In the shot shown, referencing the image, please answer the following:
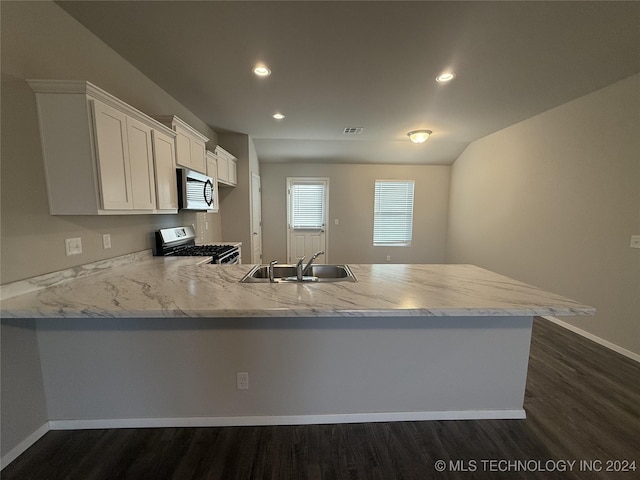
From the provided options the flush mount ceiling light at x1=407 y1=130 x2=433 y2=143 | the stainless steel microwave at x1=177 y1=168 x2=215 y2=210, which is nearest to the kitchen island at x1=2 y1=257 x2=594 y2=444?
the stainless steel microwave at x1=177 y1=168 x2=215 y2=210

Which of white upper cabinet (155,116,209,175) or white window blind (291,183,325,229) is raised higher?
white upper cabinet (155,116,209,175)

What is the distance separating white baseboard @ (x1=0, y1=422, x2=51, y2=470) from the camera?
1.37 meters

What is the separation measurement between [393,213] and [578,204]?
3450mm

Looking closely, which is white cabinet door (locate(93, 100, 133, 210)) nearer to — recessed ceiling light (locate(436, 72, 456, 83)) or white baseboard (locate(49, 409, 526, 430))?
white baseboard (locate(49, 409, 526, 430))

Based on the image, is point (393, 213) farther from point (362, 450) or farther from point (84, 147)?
point (84, 147)

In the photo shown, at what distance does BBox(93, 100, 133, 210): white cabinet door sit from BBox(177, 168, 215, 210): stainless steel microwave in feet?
2.51

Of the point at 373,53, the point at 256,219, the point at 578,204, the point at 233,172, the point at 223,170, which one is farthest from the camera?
the point at 256,219

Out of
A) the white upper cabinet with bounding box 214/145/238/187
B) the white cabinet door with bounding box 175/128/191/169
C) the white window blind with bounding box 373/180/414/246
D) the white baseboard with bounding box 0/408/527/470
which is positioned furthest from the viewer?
the white window blind with bounding box 373/180/414/246

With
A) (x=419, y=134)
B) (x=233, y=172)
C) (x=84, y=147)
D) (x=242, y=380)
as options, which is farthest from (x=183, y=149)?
(x=419, y=134)

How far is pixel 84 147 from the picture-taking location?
5.11 feet

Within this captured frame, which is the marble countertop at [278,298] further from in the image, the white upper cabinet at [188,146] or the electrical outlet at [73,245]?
the white upper cabinet at [188,146]

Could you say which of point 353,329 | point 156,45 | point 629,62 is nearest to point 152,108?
point 156,45

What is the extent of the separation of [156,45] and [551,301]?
3.35 m

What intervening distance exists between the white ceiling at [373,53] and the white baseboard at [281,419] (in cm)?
274
